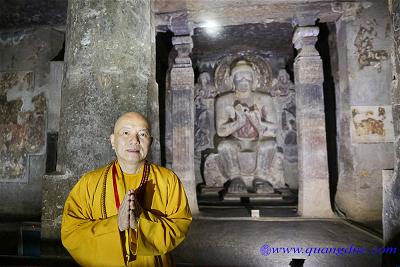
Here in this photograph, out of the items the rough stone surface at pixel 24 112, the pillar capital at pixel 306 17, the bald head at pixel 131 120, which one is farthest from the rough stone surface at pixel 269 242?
the rough stone surface at pixel 24 112

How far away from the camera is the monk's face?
1.38 m

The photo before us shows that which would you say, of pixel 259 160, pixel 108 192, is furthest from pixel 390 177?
pixel 259 160

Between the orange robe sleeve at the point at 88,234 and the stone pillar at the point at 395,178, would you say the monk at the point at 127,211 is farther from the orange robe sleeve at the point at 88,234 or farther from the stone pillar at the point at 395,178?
the stone pillar at the point at 395,178

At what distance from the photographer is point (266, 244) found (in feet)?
10.5

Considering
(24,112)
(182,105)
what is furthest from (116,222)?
(24,112)

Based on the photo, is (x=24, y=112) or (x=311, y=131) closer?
(x=311, y=131)

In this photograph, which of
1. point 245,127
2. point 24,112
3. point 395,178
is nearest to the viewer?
point 395,178

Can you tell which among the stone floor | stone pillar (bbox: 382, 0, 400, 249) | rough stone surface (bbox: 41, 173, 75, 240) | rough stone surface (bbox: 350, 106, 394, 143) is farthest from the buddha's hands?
rough stone surface (bbox: 41, 173, 75, 240)

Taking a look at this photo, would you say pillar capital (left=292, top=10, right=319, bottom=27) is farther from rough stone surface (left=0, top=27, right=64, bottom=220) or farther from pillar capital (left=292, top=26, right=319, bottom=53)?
rough stone surface (left=0, top=27, right=64, bottom=220)

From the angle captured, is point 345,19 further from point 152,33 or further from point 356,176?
point 152,33

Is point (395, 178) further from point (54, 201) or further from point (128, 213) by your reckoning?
point (54, 201)

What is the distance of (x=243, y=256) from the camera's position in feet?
9.53

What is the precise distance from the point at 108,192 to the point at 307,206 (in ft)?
12.9

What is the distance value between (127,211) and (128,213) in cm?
1
